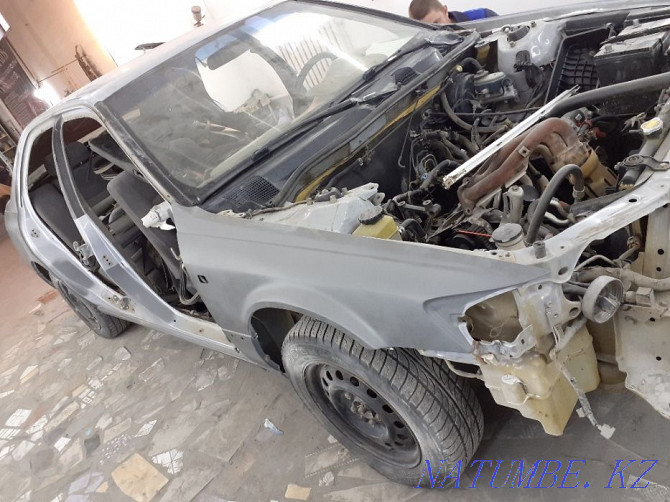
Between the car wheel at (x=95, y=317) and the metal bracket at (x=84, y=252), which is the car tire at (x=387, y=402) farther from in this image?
the car wheel at (x=95, y=317)

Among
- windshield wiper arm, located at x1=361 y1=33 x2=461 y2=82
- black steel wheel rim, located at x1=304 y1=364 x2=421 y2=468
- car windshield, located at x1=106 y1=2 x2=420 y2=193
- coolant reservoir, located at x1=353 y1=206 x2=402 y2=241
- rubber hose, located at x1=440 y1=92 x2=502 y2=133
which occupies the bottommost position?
black steel wheel rim, located at x1=304 y1=364 x2=421 y2=468

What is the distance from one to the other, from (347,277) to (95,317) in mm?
2673

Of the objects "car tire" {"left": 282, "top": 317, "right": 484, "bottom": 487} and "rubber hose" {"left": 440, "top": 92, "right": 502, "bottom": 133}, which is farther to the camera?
"rubber hose" {"left": 440, "top": 92, "right": 502, "bottom": 133}

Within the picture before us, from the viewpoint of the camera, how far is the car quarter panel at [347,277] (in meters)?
1.31

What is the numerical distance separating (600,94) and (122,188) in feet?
6.68

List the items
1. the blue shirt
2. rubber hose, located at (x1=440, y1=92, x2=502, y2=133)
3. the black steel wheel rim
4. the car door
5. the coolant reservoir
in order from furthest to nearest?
the blue shirt
the car door
rubber hose, located at (x1=440, y1=92, x2=502, y2=133)
the black steel wheel rim
the coolant reservoir

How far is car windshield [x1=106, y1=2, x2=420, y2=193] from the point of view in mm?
2100

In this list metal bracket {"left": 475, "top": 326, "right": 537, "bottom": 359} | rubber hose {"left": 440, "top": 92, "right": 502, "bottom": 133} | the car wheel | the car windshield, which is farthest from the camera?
the car wheel

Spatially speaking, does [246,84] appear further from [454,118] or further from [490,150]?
[490,150]

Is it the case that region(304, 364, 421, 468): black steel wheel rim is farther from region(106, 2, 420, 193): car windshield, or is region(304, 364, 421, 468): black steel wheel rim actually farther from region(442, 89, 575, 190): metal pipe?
region(106, 2, 420, 193): car windshield

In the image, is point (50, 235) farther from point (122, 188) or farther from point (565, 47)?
point (565, 47)

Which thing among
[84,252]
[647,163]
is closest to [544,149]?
[647,163]

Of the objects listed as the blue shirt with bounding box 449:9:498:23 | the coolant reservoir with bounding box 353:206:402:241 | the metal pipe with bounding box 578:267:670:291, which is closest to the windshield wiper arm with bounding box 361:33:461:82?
the coolant reservoir with bounding box 353:206:402:241

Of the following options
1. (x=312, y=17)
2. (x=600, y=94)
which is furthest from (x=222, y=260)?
(x=312, y=17)
